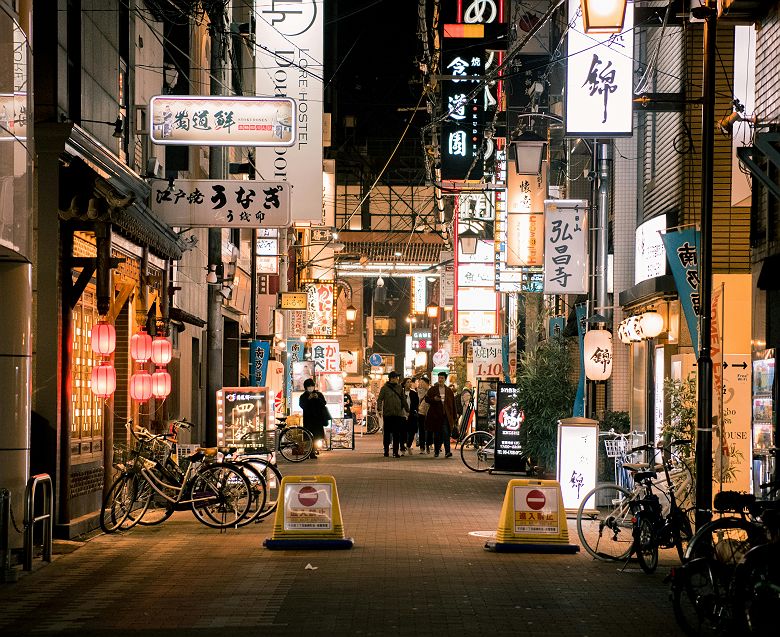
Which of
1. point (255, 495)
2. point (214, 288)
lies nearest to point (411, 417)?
point (214, 288)

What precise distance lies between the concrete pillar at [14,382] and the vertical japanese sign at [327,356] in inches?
1137

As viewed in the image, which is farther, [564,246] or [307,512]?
[564,246]

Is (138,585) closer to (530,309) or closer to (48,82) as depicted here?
(48,82)

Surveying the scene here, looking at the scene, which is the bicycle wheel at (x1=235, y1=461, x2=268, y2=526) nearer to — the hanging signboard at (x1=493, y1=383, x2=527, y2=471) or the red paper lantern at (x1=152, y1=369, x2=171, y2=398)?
the red paper lantern at (x1=152, y1=369, x2=171, y2=398)

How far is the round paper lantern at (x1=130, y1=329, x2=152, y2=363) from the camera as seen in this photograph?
18.7 meters

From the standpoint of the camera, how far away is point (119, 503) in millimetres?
15820

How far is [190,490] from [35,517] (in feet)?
11.7

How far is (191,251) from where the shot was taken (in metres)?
25.9

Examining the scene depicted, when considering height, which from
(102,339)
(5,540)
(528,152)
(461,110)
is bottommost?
(5,540)

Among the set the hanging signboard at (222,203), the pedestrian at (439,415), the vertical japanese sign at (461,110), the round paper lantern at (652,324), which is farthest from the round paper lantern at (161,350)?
the pedestrian at (439,415)

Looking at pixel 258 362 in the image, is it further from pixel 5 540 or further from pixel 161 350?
pixel 5 540

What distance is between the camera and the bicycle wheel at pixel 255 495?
53.7 ft

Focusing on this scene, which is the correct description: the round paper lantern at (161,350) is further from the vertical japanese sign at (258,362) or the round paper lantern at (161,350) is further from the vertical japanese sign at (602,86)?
the vertical japanese sign at (258,362)

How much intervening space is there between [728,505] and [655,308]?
1183 centimetres
